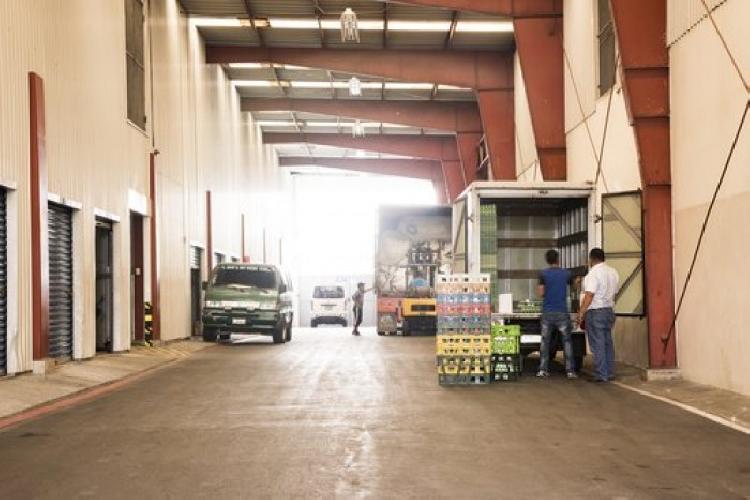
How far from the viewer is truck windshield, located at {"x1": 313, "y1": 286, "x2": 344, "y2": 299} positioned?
154 feet

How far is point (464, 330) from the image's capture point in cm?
1416

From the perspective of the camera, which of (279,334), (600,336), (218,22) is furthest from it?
(218,22)

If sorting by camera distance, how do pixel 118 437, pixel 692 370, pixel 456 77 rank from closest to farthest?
1. pixel 118 437
2. pixel 692 370
3. pixel 456 77

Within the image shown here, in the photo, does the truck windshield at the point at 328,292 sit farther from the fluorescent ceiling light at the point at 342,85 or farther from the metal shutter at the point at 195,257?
the metal shutter at the point at 195,257

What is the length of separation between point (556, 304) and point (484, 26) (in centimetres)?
1536

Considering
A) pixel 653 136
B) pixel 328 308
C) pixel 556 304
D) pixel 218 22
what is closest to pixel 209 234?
pixel 218 22

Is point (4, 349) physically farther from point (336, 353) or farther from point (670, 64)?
point (670, 64)

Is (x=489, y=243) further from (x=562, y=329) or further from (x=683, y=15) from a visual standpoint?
(x=683, y=15)

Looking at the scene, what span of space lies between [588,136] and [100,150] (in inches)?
396

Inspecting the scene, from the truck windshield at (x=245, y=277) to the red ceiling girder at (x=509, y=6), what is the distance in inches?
324

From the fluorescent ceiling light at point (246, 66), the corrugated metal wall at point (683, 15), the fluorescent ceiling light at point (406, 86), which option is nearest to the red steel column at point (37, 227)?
the corrugated metal wall at point (683, 15)

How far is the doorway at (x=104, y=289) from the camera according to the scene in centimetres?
2055

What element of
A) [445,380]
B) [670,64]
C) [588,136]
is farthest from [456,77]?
[445,380]

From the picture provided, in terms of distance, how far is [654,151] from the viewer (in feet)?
47.8
